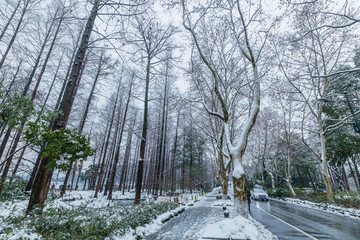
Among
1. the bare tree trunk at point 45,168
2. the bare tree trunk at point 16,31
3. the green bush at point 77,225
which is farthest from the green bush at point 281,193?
the bare tree trunk at point 16,31

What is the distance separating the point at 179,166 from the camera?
33.1 meters

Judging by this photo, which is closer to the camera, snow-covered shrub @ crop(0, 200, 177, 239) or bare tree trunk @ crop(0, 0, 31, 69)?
snow-covered shrub @ crop(0, 200, 177, 239)

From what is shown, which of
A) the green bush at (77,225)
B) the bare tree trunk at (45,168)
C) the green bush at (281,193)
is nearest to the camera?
the green bush at (77,225)

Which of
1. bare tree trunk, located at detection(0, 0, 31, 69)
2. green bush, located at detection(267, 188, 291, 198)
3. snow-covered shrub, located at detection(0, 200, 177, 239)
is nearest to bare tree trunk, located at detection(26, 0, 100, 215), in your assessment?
snow-covered shrub, located at detection(0, 200, 177, 239)

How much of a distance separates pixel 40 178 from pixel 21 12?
43.7 feet

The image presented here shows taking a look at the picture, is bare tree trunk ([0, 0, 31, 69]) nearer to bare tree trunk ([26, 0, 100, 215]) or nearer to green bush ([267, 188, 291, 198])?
bare tree trunk ([26, 0, 100, 215])

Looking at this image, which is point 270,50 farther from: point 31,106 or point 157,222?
point 31,106

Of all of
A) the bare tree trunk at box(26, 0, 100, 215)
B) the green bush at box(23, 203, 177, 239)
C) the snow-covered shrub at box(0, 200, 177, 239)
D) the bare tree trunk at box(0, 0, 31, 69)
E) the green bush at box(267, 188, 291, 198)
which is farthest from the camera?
the green bush at box(267, 188, 291, 198)

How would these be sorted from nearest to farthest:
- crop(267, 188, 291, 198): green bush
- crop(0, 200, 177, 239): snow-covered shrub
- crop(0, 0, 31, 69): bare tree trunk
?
crop(0, 200, 177, 239): snow-covered shrub < crop(0, 0, 31, 69): bare tree trunk < crop(267, 188, 291, 198): green bush

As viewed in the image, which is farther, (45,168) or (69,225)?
(69,225)

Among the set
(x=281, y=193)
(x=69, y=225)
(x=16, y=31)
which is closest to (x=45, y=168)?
(x=69, y=225)

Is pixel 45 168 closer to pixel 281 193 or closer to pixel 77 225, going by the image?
pixel 77 225

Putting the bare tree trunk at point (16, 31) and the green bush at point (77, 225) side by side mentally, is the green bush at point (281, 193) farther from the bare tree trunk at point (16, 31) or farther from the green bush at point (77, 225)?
the bare tree trunk at point (16, 31)

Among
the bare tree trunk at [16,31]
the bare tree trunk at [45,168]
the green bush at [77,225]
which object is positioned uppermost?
the bare tree trunk at [16,31]
